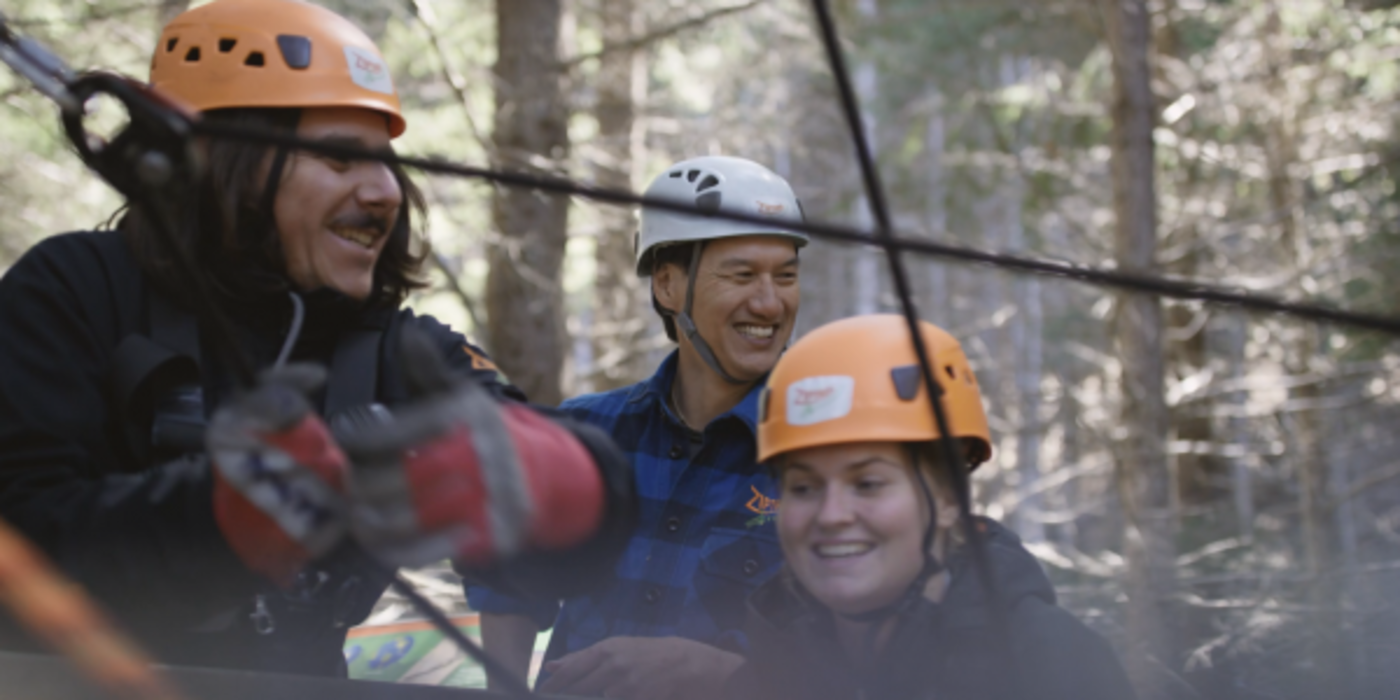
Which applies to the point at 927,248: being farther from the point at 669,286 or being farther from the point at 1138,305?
the point at 1138,305

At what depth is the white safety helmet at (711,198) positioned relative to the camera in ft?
9.77

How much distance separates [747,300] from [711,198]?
1.20ft

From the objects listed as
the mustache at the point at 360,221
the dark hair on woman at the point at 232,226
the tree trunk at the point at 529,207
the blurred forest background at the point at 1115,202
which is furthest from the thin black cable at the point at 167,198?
the tree trunk at the point at 529,207

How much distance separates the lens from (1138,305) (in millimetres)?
7504

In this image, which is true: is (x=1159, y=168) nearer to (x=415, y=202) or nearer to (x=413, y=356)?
(x=415, y=202)

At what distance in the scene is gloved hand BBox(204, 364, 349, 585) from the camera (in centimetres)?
135

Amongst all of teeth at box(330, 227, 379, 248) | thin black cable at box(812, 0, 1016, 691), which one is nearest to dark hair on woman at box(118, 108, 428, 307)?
teeth at box(330, 227, 379, 248)

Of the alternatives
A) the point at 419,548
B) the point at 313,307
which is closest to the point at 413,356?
the point at 419,548

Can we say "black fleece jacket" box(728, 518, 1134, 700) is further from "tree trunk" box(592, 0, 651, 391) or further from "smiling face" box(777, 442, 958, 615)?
"tree trunk" box(592, 0, 651, 391)

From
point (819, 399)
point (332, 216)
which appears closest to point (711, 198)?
point (332, 216)

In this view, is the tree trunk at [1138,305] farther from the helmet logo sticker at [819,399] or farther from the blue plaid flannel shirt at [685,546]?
the helmet logo sticker at [819,399]

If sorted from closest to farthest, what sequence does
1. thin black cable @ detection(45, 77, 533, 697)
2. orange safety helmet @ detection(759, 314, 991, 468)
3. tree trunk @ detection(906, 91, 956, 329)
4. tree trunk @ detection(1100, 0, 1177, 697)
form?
thin black cable @ detection(45, 77, 533, 697), orange safety helmet @ detection(759, 314, 991, 468), tree trunk @ detection(1100, 0, 1177, 697), tree trunk @ detection(906, 91, 956, 329)

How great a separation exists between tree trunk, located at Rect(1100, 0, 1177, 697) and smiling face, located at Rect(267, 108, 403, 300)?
234 inches

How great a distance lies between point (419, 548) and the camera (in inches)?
52.4
